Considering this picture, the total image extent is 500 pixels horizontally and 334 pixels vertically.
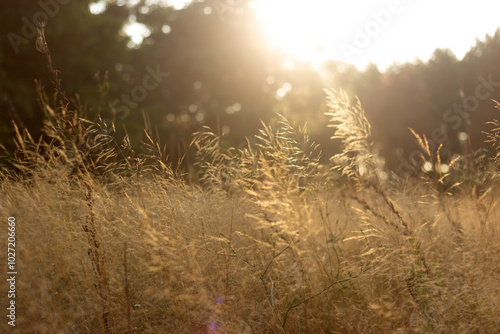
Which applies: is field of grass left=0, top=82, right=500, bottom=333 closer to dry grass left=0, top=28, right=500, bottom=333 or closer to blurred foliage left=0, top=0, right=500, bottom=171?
dry grass left=0, top=28, right=500, bottom=333

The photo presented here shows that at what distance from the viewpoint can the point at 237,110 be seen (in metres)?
18.6

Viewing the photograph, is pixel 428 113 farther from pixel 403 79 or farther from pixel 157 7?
pixel 157 7

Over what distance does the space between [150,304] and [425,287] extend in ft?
5.01

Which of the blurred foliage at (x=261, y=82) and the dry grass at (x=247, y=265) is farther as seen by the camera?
the blurred foliage at (x=261, y=82)

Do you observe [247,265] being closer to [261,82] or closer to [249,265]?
[249,265]

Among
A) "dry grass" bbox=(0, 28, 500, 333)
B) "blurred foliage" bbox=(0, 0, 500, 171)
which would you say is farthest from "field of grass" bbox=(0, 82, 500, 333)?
"blurred foliage" bbox=(0, 0, 500, 171)

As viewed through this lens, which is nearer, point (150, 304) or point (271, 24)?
point (150, 304)

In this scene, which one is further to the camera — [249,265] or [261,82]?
[261,82]

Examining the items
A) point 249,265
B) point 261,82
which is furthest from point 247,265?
point 261,82

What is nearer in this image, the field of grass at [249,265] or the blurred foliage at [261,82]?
the field of grass at [249,265]

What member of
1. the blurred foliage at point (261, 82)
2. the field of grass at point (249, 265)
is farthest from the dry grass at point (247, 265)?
the blurred foliage at point (261, 82)

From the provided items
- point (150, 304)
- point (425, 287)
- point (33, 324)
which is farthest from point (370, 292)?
point (33, 324)

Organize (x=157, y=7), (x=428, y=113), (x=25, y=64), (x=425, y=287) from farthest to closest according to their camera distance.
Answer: (x=157, y=7) → (x=428, y=113) → (x=25, y=64) → (x=425, y=287)

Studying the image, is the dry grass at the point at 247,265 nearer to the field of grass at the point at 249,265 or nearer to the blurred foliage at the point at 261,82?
the field of grass at the point at 249,265
